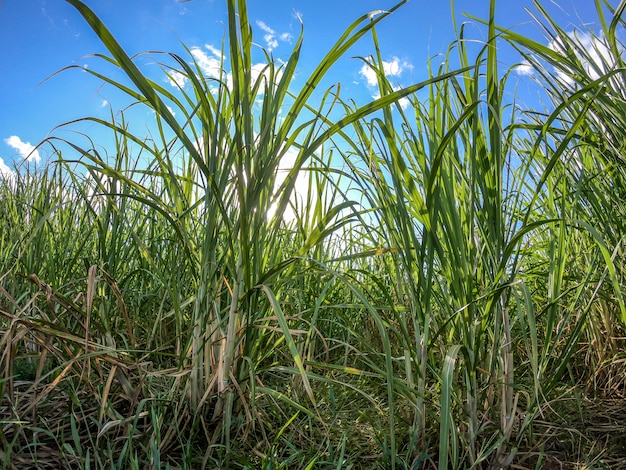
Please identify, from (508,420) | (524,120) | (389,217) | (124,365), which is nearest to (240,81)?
(389,217)

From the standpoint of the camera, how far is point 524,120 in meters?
1.50

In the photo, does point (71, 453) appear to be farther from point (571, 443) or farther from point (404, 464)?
point (571, 443)

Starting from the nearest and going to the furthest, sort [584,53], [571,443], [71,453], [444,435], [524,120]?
[444,435], [71,453], [571,443], [584,53], [524,120]

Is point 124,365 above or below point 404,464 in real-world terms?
above

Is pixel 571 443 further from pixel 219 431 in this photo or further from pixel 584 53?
pixel 584 53

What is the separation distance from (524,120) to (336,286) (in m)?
0.79

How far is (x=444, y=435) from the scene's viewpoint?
2.47ft

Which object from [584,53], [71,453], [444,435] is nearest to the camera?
[444,435]

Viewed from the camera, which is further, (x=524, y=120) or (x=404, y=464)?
(x=524, y=120)

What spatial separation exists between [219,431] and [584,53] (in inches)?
48.4

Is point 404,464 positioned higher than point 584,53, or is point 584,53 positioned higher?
point 584,53

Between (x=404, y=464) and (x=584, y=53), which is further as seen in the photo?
(x=584, y=53)

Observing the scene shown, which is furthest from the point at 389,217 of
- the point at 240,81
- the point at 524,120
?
the point at 524,120

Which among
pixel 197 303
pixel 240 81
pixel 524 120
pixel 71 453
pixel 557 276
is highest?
pixel 524 120
